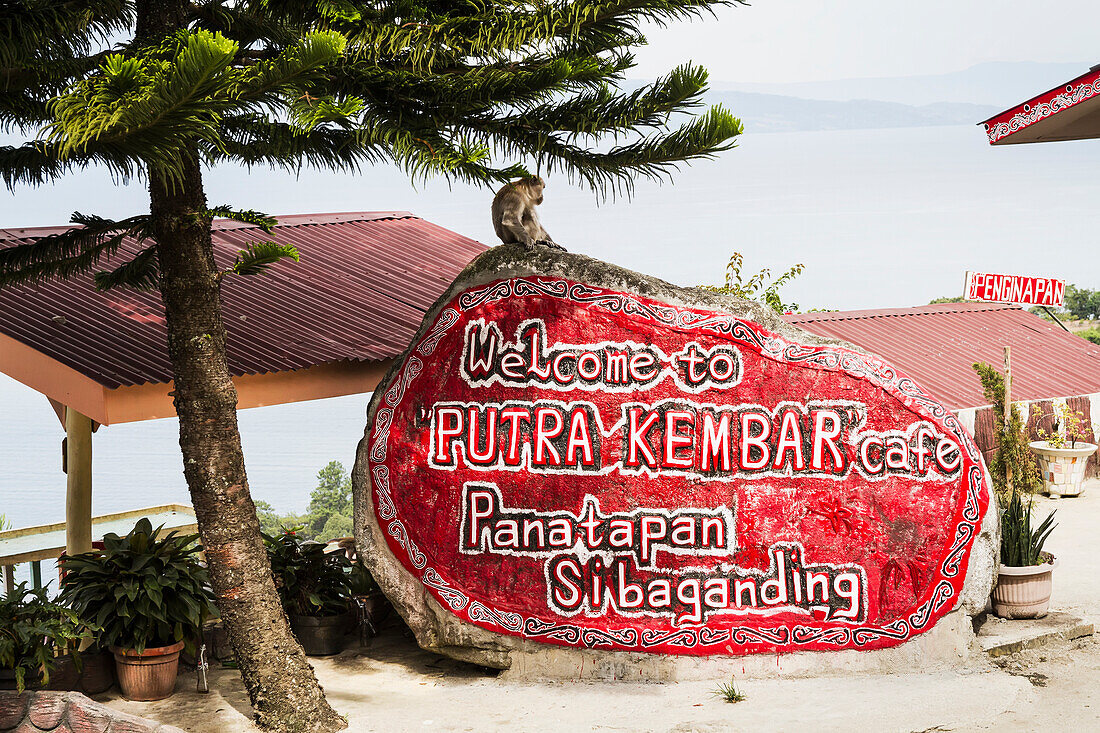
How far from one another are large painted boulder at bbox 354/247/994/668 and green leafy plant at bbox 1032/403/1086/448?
6.22m

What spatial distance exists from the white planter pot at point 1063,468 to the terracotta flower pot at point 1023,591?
4896mm

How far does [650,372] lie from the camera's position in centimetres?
696

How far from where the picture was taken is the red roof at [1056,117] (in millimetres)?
7816

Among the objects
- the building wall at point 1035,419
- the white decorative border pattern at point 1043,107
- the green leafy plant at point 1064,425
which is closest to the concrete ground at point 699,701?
the white decorative border pattern at point 1043,107

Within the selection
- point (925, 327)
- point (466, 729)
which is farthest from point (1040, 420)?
point (466, 729)

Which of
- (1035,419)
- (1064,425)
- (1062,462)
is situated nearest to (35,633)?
(1062,462)

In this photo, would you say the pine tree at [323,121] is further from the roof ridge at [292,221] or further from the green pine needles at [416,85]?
the roof ridge at [292,221]

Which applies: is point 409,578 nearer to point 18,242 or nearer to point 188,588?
point 188,588

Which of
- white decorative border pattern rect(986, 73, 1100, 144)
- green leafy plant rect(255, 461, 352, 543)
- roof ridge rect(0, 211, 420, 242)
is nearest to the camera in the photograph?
white decorative border pattern rect(986, 73, 1100, 144)

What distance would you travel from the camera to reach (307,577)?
7.82m

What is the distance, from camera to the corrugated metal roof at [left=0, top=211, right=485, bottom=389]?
7500 millimetres

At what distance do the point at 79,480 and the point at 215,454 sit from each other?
8.21 ft

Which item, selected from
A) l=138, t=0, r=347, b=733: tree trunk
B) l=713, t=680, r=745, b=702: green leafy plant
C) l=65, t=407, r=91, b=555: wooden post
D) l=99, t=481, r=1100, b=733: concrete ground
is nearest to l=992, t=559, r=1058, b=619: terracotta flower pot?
l=99, t=481, r=1100, b=733: concrete ground

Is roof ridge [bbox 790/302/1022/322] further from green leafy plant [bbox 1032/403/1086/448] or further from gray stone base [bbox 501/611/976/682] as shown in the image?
gray stone base [bbox 501/611/976/682]
